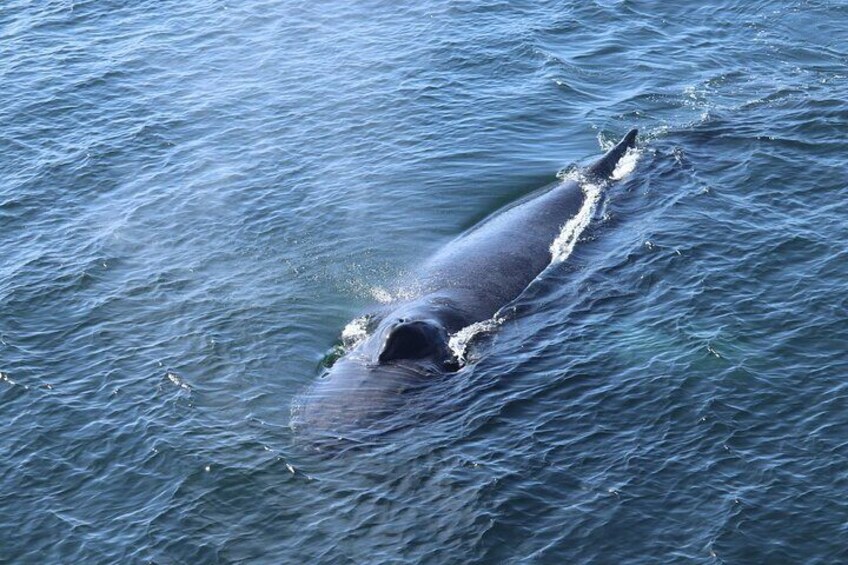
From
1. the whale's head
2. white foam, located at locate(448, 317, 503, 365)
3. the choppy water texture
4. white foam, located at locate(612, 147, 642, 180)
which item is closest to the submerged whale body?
the whale's head

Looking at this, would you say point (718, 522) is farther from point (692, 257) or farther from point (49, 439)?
point (49, 439)

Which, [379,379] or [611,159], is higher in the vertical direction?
[611,159]

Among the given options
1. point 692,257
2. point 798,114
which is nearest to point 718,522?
point 692,257

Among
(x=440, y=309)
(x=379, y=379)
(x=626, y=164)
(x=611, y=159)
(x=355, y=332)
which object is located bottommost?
(x=355, y=332)

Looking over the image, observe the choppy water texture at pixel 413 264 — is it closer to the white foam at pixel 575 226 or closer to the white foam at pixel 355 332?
the white foam at pixel 575 226

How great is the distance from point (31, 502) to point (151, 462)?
3.45 metres

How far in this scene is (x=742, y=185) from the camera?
42531 mm

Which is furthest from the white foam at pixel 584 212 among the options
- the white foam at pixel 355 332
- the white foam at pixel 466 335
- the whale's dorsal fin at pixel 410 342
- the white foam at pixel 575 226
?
the whale's dorsal fin at pixel 410 342

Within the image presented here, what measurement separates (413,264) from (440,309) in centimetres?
522

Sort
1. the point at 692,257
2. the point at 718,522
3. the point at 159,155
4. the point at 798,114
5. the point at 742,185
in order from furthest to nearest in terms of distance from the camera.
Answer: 1. the point at 159,155
2. the point at 798,114
3. the point at 742,185
4. the point at 692,257
5. the point at 718,522

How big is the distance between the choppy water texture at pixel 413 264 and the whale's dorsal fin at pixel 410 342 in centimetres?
128

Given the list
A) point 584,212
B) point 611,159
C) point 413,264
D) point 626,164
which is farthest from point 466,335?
point 626,164

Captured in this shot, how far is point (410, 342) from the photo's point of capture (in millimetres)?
33125

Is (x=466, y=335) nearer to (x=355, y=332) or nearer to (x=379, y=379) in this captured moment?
(x=379, y=379)
